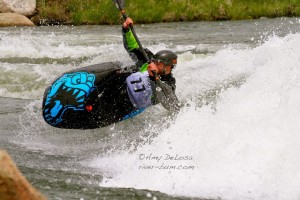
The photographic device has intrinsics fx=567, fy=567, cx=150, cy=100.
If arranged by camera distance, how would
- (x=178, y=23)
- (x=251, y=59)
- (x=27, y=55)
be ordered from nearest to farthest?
(x=251, y=59) → (x=27, y=55) → (x=178, y=23)

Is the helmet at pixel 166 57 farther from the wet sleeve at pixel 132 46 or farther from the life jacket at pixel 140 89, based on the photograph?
the wet sleeve at pixel 132 46

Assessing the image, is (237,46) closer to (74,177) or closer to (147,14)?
(147,14)

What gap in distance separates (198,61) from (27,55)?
448 cm

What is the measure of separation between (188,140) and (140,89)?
1141 mm

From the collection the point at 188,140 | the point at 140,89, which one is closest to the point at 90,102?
the point at 140,89

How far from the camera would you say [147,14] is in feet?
66.0

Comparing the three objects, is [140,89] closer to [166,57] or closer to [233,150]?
[166,57]

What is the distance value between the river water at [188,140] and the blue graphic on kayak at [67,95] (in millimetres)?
418

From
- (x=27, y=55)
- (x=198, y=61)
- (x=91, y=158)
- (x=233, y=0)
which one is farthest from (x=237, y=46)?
(x=91, y=158)

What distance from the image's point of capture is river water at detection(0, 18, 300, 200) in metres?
5.39

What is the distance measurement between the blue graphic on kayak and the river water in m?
0.42

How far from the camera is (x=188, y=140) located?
6.60 metres

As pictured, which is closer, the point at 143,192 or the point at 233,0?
the point at 143,192

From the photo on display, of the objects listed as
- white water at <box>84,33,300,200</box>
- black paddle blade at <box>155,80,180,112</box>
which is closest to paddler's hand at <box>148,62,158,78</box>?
black paddle blade at <box>155,80,180,112</box>
